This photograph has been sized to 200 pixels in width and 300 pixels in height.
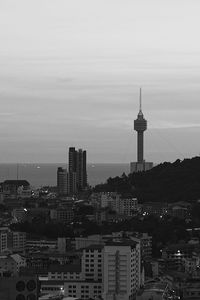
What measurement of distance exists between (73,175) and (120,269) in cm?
3542

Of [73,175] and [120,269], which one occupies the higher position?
[73,175]

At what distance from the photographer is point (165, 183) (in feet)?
151

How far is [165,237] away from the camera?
1227 inches

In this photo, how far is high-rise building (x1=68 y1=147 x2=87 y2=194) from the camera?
54.4m

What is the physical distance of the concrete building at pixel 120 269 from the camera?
1902 cm

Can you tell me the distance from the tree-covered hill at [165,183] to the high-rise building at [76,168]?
476 centimetres

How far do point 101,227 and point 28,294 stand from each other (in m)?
27.2

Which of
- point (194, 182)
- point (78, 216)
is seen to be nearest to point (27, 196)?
point (194, 182)

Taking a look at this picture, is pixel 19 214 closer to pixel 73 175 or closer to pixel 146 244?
pixel 146 244

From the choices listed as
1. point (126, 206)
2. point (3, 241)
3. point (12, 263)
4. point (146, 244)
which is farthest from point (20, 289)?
point (126, 206)

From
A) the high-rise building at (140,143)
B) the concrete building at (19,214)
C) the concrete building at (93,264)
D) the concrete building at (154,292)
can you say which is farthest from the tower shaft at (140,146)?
the concrete building at (154,292)

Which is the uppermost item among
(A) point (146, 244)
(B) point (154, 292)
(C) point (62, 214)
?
(C) point (62, 214)

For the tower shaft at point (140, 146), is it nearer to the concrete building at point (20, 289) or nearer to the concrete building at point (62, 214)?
the concrete building at point (62, 214)

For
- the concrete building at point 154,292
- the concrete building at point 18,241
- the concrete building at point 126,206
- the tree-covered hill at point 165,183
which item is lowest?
the concrete building at point 154,292
